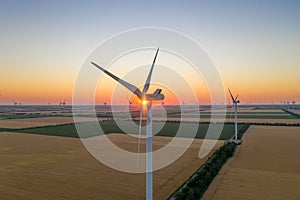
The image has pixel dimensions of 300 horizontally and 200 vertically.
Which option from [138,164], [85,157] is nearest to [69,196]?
[138,164]

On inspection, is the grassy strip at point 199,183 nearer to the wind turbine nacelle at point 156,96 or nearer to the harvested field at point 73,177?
the harvested field at point 73,177

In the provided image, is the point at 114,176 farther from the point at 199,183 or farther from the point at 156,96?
the point at 156,96

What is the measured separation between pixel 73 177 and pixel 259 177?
18015 millimetres

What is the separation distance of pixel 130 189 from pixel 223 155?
15.3 m

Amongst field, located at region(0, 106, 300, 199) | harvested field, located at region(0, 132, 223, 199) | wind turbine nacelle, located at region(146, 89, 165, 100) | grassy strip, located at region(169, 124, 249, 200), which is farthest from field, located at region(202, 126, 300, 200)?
wind turbine nacelle, located at region(146, 89, 165, 100)

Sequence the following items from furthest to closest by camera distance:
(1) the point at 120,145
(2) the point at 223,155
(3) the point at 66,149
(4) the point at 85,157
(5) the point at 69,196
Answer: (1) the point at 120,145 < (3) the point at 66,149 < (4) the point at 85,157 < (2) the point at 223,155 < (5) the point at 69,196

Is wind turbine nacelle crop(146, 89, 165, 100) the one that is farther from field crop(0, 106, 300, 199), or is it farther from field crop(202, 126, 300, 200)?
field crop(202, 126, 300, 200)

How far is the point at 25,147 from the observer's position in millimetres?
43875

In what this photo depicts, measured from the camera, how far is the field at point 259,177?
70.7 ft

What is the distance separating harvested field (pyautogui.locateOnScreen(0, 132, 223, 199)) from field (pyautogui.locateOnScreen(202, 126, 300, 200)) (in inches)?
149

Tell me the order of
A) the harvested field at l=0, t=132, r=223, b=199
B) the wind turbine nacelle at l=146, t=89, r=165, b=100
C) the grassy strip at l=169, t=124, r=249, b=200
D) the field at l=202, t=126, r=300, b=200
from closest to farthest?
1. the wind turbine nacelle at l=146, t=89, r=165, b=100
2. the grassy strip at l=169, t=124, r=249, b=200
3. the field at l=202, t=126, r=300, b=200
4. the harvested field at l=0, t=132, r=223, b=199

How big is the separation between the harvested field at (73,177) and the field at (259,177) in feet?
12.4

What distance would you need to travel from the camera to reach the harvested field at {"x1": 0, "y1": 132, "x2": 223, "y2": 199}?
21844 mm

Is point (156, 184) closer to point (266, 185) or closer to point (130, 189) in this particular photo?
point (130, 189)
